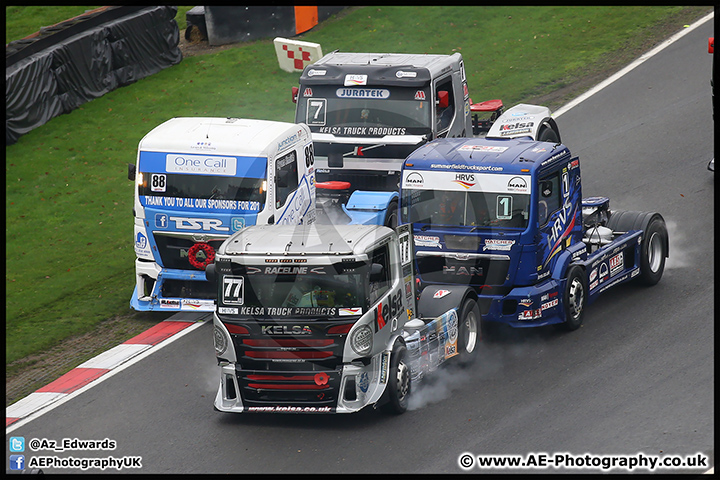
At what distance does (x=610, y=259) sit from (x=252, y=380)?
6091 mm

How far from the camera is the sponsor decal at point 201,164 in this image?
50.1 feet

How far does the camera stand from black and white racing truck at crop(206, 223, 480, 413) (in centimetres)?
1141

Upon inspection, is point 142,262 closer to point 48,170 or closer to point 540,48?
point 48,170

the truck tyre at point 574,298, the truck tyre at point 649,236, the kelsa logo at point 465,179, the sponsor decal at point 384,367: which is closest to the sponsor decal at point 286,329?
the sponsor decal at point 384,367

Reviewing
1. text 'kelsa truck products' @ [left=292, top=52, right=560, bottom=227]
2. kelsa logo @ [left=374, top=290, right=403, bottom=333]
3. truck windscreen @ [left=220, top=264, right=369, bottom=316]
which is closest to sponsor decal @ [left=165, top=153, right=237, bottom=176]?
text 'kelsa truck products' @ [left=292, top=52, right=560, bottom=227]

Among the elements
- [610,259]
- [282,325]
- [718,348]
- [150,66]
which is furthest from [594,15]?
[282,325]

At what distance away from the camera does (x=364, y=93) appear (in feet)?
58.6

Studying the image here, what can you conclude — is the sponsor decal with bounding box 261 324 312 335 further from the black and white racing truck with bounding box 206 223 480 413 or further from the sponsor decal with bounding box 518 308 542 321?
the sponsor decal with bounding box 518 308 542 321

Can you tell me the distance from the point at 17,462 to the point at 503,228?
696 centimetres

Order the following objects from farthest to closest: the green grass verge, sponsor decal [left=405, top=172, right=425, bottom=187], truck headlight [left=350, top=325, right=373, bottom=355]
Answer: the green grass verge < sponsor decal [left=405, top=172, right=425, bottom=187] < truck headlight [left=350, top=325, right=373, bottom=355]

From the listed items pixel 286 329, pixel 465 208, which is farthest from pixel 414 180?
pixel 286 329

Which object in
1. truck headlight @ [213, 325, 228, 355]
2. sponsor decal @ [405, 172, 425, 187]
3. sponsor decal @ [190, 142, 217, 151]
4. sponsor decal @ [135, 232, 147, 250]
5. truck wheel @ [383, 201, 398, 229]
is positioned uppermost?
sponsor decal @ [190, 142, 217, 151]

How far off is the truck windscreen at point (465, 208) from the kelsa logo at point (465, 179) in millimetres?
123

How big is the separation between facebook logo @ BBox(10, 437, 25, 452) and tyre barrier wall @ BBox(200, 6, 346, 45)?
18303mm
